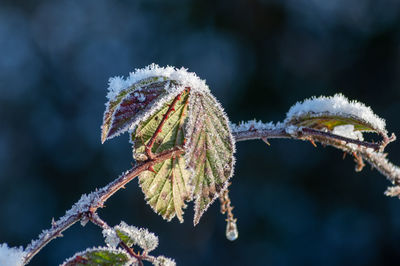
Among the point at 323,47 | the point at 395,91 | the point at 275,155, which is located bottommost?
the point at 275,155

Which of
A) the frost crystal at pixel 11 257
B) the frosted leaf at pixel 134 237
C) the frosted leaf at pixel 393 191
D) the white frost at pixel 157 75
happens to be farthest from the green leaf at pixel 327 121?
the frost crystal at pixel 11 257

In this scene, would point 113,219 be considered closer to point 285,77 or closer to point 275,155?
point 275,155

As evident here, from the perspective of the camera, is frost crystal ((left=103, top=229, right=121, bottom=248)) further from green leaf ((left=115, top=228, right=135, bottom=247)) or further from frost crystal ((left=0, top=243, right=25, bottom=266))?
frost crystal ((left=0, top=243, right=25, bottom=266))

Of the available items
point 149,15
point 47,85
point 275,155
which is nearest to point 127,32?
point 149,15

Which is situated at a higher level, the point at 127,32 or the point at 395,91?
the point at 127,32

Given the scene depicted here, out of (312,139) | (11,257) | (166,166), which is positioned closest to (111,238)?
(11,257)

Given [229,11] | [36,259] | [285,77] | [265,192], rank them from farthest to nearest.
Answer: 1. [229,11]
2. [285,77]
3. [265,192]
4. [36,259]

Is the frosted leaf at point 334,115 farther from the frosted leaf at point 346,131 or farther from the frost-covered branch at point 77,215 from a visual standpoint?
the frost-covered branch at point 77,215

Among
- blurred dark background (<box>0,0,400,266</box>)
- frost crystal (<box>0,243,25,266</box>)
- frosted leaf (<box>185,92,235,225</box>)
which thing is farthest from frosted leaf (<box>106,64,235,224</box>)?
blurred dark background (<box>0,0,400,266</box>)
